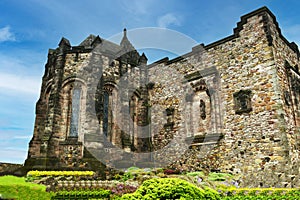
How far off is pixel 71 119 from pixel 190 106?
8351mm

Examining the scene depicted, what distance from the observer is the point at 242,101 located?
49.8 feet

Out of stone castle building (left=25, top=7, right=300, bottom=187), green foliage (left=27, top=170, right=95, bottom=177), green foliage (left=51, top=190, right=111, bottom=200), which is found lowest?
green foliage (left=51, top=190, right=111, bottom=200)

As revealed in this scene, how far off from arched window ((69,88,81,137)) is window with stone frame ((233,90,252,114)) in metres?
10.4

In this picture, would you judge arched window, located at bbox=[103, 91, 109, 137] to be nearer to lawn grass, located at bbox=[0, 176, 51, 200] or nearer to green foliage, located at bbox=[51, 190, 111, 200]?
lawn grass, located at bbox=[0, 176, 51, 200]

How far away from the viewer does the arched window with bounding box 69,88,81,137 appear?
17.5 meters

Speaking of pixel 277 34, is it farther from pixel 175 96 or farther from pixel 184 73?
pixel 175 96

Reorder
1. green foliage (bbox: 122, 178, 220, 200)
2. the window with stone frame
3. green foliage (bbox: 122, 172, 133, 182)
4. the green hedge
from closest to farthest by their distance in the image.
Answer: green foliage (bbox: 122, 178, 220, 200) → the green hedge → green foliage (bbox: 122, 172, 133, 182) → the window with stone frame

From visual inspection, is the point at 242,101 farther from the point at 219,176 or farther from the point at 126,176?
the point at 126,176

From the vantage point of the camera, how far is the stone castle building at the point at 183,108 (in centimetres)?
1395

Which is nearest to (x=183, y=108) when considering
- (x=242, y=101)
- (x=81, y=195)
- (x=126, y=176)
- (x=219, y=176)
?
(x=242, y=101)

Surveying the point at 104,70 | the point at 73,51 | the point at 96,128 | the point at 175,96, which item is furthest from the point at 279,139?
the point at 73,51

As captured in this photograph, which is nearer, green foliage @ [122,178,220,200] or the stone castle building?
green foliage @ [122,178,220,200]

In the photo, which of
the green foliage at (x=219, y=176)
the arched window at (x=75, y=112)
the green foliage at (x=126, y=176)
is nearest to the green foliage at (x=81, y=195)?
the green foliage at (x=126, y=176)

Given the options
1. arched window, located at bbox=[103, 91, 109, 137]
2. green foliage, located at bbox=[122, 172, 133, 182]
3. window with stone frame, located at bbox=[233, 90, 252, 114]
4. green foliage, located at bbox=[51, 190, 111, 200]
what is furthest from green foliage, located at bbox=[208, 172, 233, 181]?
arched window, located at bbox=[103, 91, 109, 137]
